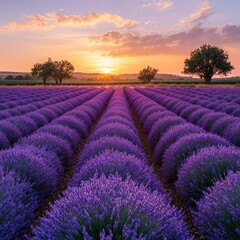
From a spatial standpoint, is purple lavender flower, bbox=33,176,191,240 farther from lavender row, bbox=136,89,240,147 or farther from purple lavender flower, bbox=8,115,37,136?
purple lavender flower, bbox=8,115,37,136

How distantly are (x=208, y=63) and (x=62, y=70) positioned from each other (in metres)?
37.7

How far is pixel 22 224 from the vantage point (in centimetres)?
353

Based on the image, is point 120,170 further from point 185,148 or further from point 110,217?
point 185,148

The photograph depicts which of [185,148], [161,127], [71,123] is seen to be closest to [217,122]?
[161,127]

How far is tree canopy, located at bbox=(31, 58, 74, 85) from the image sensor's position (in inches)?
3054

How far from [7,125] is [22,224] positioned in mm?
5514

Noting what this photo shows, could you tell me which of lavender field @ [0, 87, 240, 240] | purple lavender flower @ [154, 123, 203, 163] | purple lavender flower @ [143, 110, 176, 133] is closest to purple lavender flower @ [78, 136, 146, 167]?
lavender field @ [0, 87, 240, 240]

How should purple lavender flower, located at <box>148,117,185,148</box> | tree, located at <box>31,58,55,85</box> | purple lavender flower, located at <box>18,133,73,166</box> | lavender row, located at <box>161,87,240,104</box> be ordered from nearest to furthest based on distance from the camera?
Result: 1. purple lavender flower, located at <box>18,133,73,166</box>
2. purple lavender flower, located at <box>148,117,185,148</box>
3. lavender row, located at <box>161,87,240,104</box>
4. tree, located at <box>31,58,55,85</box>

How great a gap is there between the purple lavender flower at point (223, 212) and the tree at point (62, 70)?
79.1 metres

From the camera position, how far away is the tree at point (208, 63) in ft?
200

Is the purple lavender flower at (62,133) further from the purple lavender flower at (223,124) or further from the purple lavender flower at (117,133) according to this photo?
the purple lavender flower at (223,124)

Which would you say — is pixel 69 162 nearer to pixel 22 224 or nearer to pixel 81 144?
pixel 81 144

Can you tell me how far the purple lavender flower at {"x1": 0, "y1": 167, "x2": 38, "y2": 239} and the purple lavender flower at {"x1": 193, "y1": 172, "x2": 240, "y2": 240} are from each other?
182cm

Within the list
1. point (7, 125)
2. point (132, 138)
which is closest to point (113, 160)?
point (132, 138)
